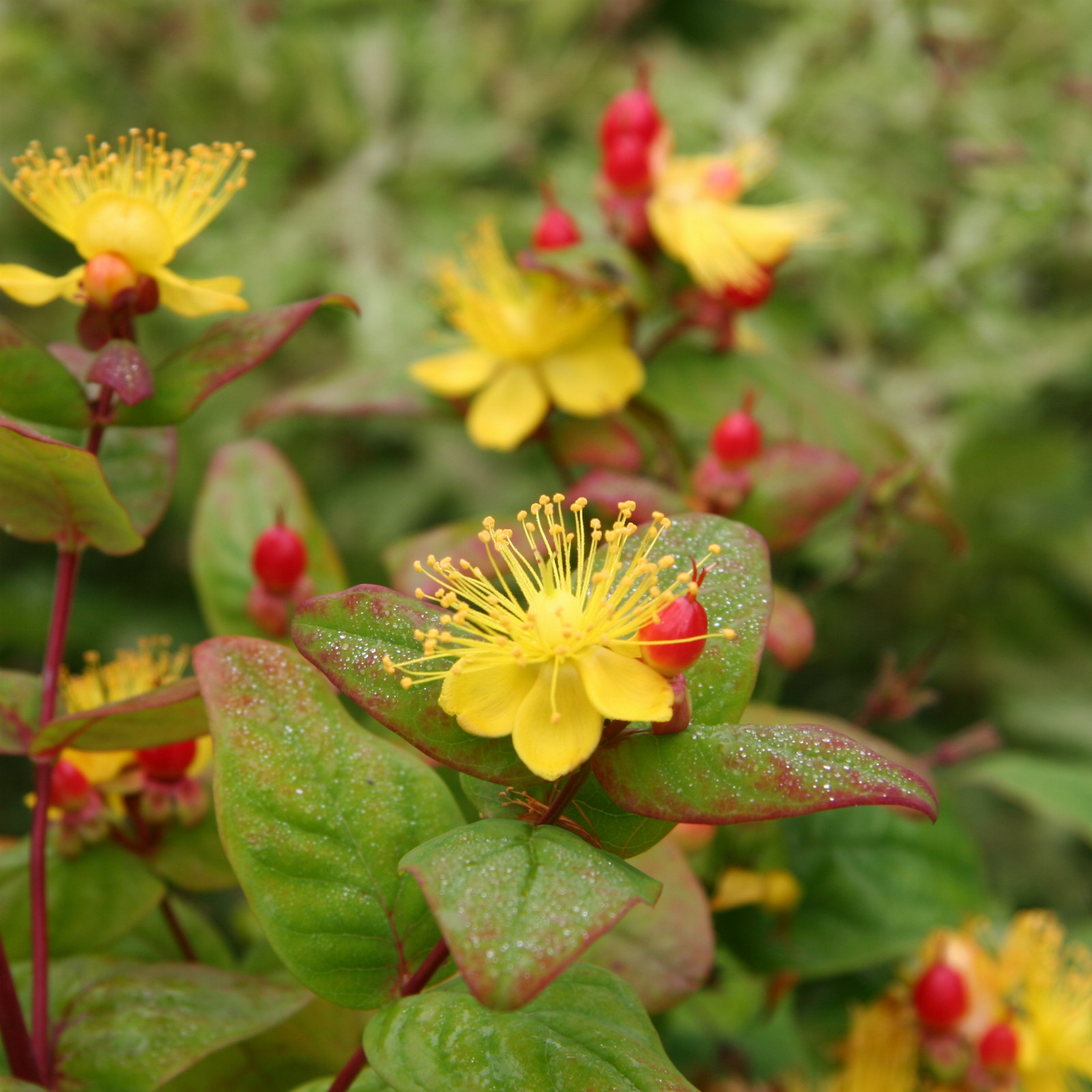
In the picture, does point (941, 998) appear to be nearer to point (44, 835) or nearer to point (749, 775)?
point (749, 775)

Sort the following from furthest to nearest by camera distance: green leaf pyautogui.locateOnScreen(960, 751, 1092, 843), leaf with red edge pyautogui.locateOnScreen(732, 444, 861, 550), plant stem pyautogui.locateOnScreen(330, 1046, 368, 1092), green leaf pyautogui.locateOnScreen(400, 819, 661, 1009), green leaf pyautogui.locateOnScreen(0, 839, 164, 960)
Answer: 1. green leaf pyautogui.locateOnScreen(960, 751, 1092, 843)
2. leaf with red edge pyautogui.locateOnScreen(732, 444, 861, 550)
3. green leaf pyautogui.locateOnScreen(0, 839, 164, 960)
4. plant stem pyautogui.locateOnScreen(330, 1046, 368, 1092)
5. green leaf pyautogui.locateOnScreen(400, 819, 661, 1009)

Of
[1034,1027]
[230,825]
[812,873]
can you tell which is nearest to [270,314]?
[230,825]

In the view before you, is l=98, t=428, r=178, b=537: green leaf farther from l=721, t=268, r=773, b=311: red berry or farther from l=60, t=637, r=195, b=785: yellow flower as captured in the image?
l=721, t=268, r=773, b=311: red berry

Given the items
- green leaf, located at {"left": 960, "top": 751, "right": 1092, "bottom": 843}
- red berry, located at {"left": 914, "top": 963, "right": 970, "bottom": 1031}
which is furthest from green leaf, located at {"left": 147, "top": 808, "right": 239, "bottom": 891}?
green leaf, located at {"left": 960, "top": 751, "right": 1092, "bottom": 843}

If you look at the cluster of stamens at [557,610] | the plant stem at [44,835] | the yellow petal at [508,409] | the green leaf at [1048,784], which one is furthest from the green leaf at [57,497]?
the green leaf at [1048,784]

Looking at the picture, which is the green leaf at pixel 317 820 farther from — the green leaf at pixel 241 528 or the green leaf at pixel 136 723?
the green leaf at pixel 241 528

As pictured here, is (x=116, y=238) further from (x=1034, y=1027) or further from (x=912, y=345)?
(x=912, y=345)

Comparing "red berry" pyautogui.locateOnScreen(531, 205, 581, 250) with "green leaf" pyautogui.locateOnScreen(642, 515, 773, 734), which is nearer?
"green leaf" pyautogui.locateOnScreen(642, 515, 773, 734)
